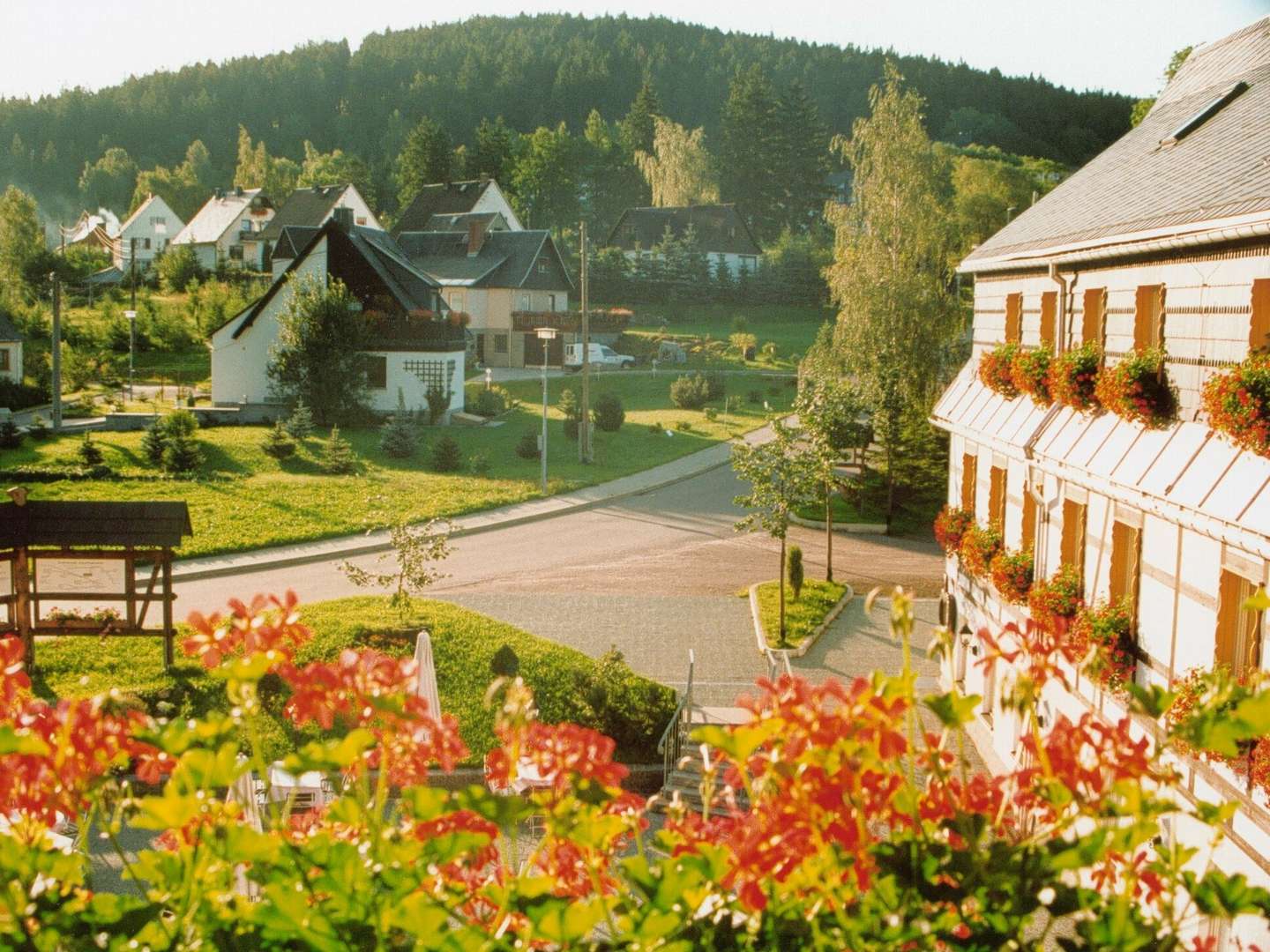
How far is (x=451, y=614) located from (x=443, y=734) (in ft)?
72.4

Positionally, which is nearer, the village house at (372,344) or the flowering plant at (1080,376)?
the flowering plant at (1080,376)

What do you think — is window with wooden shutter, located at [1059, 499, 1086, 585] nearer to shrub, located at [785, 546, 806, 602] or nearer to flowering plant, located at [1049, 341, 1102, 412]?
flowering plant, located at [1049, 341, 1102, 412]

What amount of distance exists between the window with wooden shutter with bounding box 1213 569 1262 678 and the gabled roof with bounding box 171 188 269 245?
8517cm

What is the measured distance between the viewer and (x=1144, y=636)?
45.6ft

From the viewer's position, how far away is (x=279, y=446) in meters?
41.3

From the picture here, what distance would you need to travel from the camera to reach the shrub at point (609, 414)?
5053 cm

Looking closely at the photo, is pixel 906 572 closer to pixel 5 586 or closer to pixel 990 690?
pixel 990 690

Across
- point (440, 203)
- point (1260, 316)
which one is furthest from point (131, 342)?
point (1260, 316)

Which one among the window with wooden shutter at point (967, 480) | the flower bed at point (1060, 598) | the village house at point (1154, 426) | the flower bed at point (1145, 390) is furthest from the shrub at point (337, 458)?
the flower bed at point (1145, 390)

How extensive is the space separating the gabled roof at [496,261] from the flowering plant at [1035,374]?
51.0 meters

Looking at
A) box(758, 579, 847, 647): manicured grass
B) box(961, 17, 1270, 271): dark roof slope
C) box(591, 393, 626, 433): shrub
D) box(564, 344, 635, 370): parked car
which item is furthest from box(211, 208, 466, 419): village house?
box(961, 17, 1270, 271): dark roof slope

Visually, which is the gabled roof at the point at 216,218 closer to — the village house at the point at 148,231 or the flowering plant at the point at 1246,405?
the village house at the point at 148,231

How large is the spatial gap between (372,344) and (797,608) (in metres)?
26.0

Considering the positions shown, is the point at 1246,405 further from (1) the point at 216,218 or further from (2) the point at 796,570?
(1) the point at 216,218
